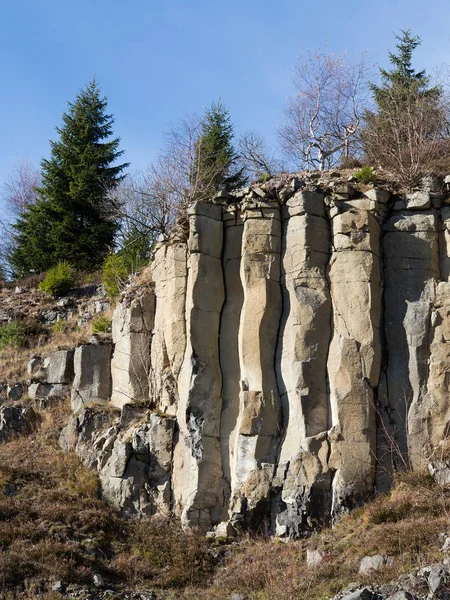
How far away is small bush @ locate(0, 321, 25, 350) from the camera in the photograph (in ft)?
81.7

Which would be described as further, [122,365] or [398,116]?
[398,116]

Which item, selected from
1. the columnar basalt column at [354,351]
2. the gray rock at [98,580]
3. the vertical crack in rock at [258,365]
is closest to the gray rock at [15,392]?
the vertical crack in rock at [258,365]

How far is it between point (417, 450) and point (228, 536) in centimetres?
426

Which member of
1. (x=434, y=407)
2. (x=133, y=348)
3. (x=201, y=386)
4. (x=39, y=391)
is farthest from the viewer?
(x=39, y=391)

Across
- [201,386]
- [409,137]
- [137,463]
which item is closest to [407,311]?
[201,386]

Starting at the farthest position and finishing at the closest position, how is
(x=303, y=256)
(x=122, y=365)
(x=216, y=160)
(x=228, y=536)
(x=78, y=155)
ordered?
(x=78, y=155)
(x=216, y=160)
(x=122, y=365)
(x=303, y=256)
(x=228, y=536)

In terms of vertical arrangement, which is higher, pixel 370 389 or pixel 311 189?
pixel 311 189

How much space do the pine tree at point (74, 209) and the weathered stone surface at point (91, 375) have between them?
Result: 909 centimetres

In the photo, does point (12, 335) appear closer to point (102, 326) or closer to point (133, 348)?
point (102, 326)

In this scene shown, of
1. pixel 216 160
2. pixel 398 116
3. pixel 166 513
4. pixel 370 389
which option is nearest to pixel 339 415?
pixel 370 389

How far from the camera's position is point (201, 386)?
18141 millimetres

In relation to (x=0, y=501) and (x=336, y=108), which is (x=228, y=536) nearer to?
(x=0, y=501)

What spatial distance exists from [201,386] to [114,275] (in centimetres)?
872

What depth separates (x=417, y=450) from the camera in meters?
16.9
